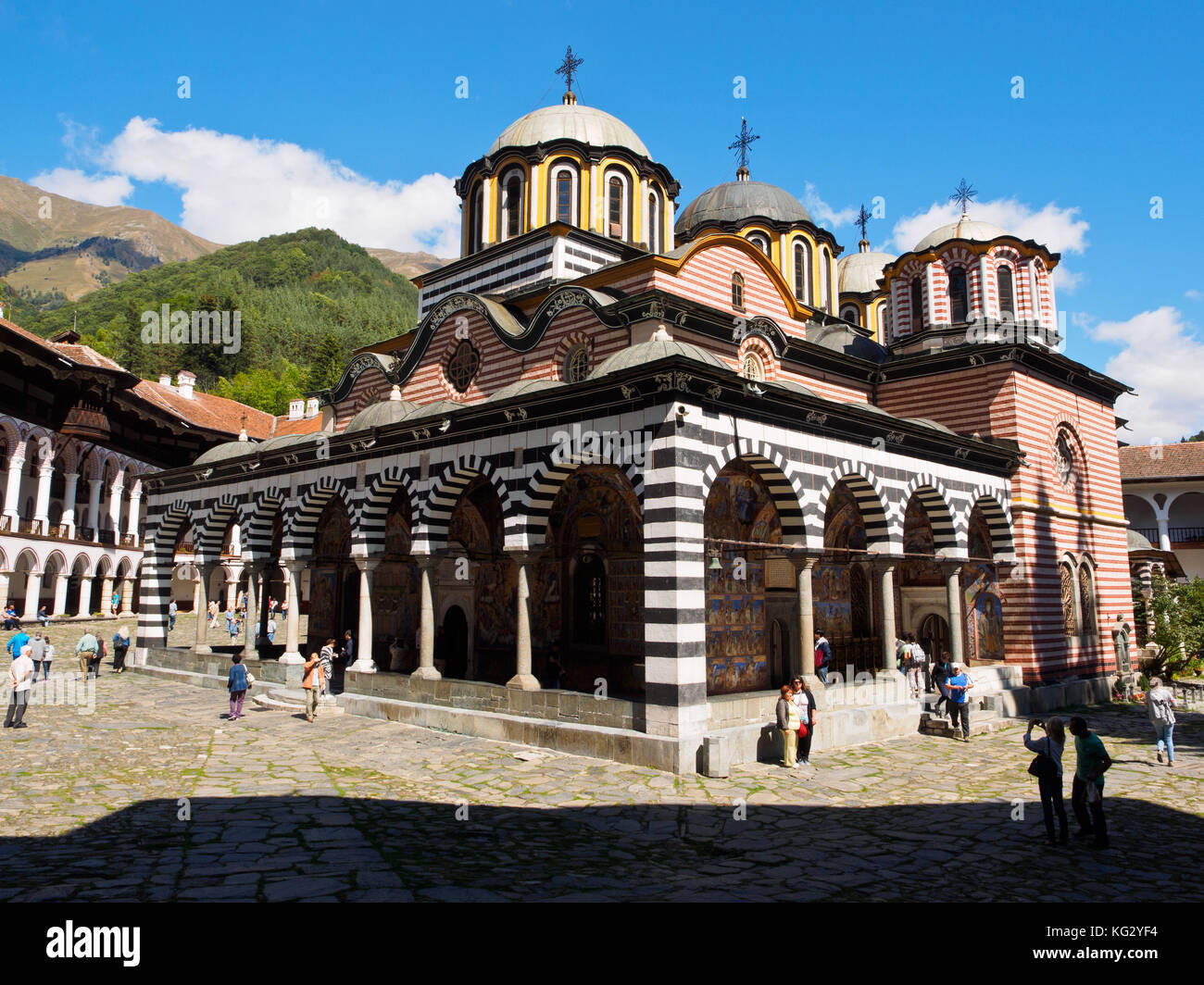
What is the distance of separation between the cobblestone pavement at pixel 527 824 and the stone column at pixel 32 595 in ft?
72.7

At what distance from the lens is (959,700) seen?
12914 mm

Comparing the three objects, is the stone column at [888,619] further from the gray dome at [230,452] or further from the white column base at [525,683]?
the gray dome at [230,452]

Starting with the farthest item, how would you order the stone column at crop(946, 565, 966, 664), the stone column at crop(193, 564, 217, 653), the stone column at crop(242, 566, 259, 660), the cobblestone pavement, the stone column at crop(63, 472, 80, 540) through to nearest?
the stone column at crop(63, 472, 80, 540) → the stone column at crop(193, 564, 217, 653) → the stone column at crop(242, 566, 259, 660) → the stone column at crop(946, 565, 966, 664) → the cobblestone pavement

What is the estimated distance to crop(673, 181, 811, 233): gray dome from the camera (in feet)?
76.7

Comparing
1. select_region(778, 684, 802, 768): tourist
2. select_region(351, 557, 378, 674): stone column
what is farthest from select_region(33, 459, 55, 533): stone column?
select_region(778, 684, 802, 768): tourist

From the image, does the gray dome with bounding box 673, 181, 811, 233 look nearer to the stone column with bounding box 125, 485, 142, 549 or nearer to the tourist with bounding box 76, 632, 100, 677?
the tourist with bounding box 76, 632, 100, 677

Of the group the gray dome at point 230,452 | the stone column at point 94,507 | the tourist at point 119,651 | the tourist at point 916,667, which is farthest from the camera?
the stone column at point 94,507

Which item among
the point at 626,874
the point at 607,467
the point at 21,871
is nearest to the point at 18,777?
the point at 21,871

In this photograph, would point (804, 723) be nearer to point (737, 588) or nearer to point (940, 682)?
point (737, 588)

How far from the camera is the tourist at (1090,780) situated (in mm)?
7332

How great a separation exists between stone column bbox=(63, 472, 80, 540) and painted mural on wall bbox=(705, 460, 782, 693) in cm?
3021

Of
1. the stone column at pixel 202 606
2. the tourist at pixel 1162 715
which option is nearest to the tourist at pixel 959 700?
the tourist at pixel 1162 715

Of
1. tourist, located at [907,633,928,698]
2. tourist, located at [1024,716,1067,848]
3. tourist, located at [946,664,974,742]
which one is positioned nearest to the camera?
tourist, located at [1024,716,1067,848]
